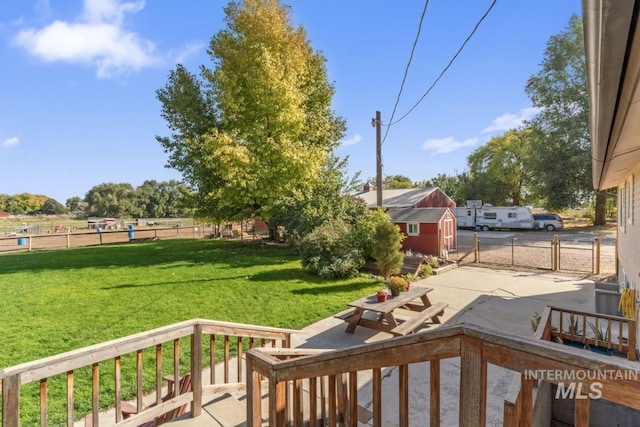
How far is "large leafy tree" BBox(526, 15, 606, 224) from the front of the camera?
2083cm

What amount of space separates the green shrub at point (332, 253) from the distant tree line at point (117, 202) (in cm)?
4924

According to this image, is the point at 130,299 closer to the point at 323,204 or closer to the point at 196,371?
the point at 196,371

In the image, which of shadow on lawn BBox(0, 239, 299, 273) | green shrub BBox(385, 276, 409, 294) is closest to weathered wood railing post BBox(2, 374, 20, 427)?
green shrub BBox(385, 276, 409, 294)

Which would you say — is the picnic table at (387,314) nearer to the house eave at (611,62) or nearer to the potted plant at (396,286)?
the potted plant at (396,286)

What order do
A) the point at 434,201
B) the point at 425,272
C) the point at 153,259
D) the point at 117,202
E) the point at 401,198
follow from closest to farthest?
the point at 425,272
the point at 153,259
the point at 401,198
the point at 434,201
the point at 117,202

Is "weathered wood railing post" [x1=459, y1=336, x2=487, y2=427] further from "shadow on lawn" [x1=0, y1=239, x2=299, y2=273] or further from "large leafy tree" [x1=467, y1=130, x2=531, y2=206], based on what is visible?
"large leafy tree" [x1=467, y1=130, x2=531, y2=206]

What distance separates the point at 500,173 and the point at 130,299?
3843 cm

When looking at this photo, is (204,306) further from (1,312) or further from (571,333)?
(571,333)

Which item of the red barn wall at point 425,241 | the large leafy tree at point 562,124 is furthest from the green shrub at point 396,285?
the large leafy tree at point 562,124

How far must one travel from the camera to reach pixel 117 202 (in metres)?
58.2

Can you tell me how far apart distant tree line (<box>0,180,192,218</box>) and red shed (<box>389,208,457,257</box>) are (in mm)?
48285

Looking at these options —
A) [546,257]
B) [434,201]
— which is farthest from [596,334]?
[434,201]

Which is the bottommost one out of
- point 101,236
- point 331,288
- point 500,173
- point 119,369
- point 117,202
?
point 331,288

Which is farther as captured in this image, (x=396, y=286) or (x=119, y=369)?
(x=396, y=286)
